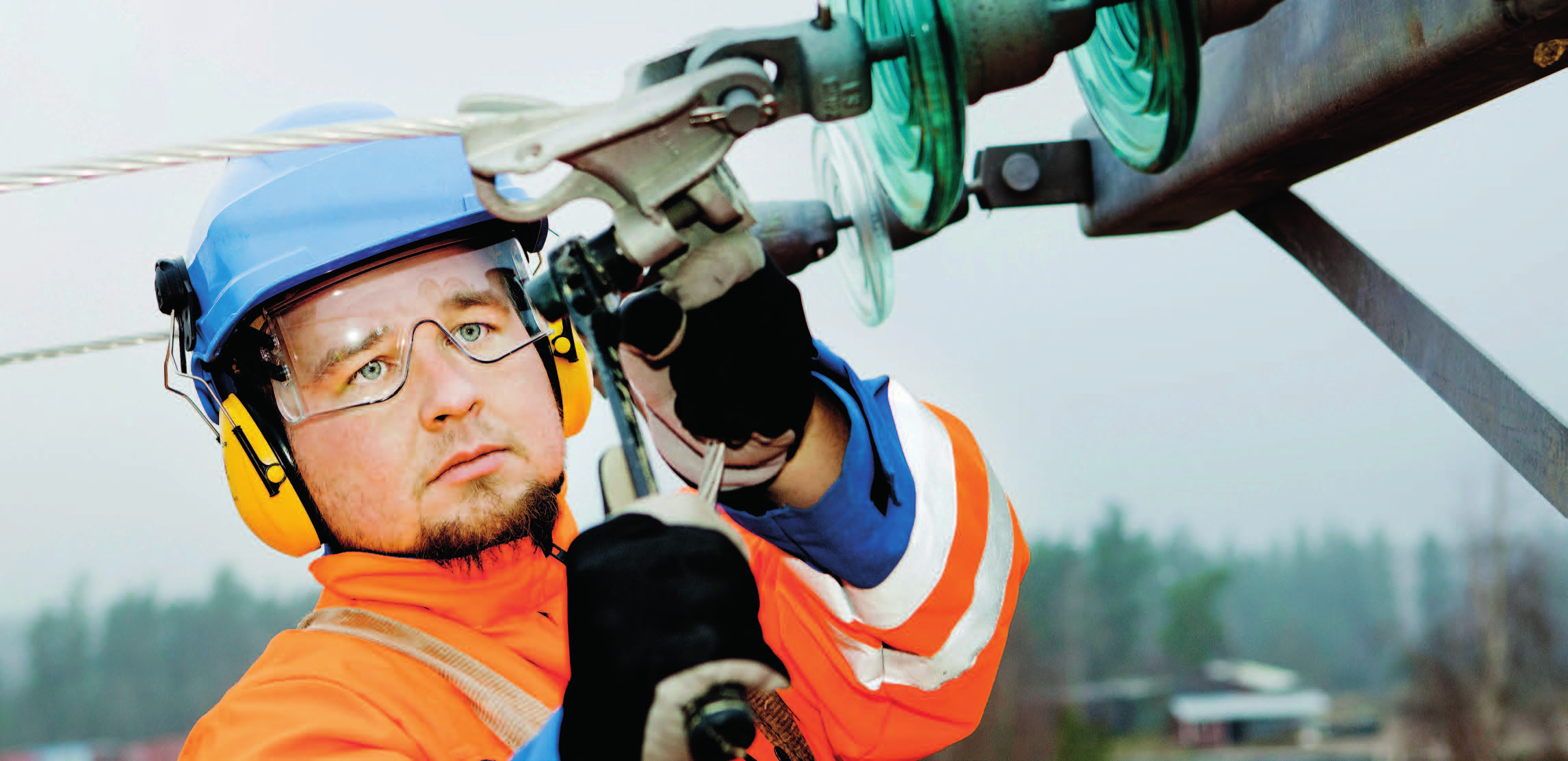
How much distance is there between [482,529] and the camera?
1.94 m

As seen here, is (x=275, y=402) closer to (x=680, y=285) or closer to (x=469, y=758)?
(x=469, y=758)

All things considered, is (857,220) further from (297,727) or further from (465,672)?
(297,727)

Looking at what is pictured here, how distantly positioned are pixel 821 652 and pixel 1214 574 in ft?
198

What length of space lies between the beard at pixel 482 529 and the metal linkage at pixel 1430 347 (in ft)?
4.27

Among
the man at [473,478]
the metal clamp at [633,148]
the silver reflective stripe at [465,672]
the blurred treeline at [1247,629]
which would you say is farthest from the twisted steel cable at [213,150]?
the blurred treeline at [1247,629]

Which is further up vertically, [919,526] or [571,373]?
[571,373]

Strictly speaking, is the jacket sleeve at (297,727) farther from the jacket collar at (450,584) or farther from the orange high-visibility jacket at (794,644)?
the jacket collar at (450,584)

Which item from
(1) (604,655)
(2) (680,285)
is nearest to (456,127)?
(2) (680,285)

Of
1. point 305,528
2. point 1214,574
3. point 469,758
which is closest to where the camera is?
point 469,758

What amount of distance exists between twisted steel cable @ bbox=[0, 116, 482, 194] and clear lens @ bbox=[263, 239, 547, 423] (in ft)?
1.99

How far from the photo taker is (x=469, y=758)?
5.77 feet

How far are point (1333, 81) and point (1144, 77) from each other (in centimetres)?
24

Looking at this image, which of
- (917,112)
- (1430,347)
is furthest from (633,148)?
(1430,347)

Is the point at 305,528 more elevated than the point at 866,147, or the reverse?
the point at 866,147
